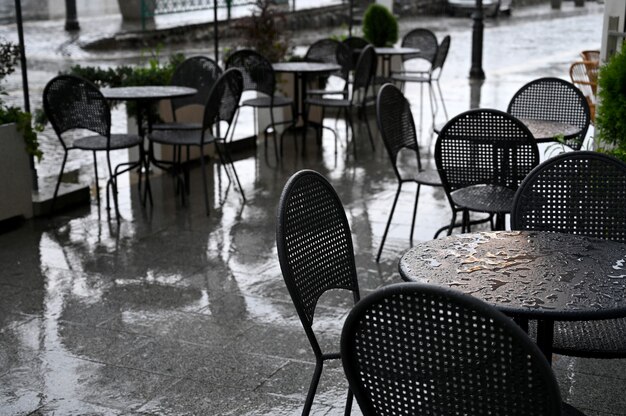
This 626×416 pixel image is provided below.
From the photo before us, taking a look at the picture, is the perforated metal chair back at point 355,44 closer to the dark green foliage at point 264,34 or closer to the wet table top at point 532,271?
the dark green foliage at point 264,34

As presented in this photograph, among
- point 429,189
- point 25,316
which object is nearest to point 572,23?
point 429,189

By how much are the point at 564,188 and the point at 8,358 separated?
Result: 2622 mm

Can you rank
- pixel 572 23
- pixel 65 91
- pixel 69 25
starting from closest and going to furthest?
pixel 65 91 < pixel 69 25 < pixel 572 23

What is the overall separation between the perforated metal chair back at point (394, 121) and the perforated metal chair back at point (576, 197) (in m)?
1.83

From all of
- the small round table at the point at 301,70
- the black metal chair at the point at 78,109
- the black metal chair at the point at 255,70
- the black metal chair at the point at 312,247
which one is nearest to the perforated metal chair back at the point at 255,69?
the black metal chair at the point at 255,70

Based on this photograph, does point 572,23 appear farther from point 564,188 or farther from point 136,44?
point 564,188

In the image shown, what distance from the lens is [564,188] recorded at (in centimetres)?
375

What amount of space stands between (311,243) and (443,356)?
3.61 ft

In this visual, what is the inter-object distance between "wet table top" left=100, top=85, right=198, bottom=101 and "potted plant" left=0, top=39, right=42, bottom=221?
692mm

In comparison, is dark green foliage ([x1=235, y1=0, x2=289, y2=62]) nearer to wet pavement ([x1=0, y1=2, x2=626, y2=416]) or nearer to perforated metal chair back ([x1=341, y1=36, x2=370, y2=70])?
perforated metal chair back ([x1=341, y1=36, x2=370, y2=70])

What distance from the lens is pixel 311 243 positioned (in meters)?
3.27

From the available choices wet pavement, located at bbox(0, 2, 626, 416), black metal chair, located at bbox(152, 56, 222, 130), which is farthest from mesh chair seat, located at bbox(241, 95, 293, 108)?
black metal chair, located at bbox(152, 56, 222, 130)

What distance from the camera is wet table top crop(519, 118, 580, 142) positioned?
5668mm

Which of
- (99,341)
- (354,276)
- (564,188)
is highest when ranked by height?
(564,188)
